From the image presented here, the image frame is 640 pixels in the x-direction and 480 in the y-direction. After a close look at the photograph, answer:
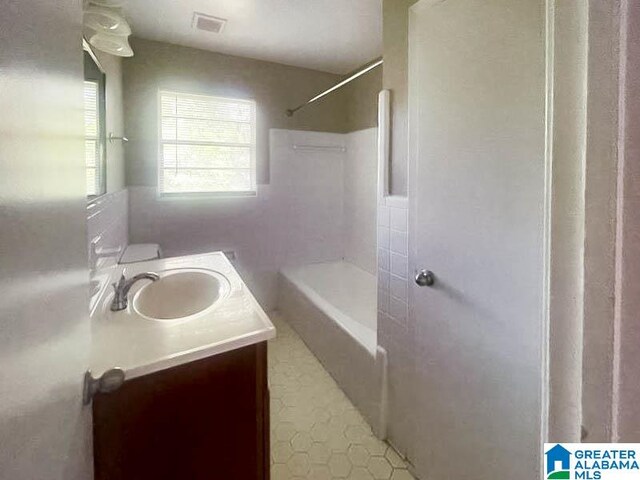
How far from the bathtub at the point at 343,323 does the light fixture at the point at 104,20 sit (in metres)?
1.95

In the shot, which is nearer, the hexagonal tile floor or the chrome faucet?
the chrome faucet

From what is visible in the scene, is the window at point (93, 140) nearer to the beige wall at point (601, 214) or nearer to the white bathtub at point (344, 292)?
the white bathtub at point (344, 292)

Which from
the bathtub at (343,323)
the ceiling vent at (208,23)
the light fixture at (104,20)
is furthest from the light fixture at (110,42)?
the bathtub at (343,323)

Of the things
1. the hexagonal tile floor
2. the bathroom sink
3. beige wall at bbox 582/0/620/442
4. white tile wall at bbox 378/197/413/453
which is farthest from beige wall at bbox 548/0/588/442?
the hexagonal tile floor

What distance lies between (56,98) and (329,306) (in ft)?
7.03

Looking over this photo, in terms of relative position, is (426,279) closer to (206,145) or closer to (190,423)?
(190,423)

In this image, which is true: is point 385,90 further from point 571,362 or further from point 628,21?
point 571,362

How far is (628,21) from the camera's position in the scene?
413 millimetres

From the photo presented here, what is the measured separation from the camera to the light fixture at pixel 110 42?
1.42 m

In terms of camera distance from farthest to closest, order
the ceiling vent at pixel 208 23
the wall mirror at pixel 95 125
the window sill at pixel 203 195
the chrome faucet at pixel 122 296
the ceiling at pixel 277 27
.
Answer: the window sill at pixel 203 195 → the ceiling vent at pixel 208 23 → the ceiling at pixel 277 27 → the wall mirror at pixel 95 125 → the chrome faucet at pixel 122 296

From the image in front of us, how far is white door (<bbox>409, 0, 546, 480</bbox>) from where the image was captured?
37.6 inches

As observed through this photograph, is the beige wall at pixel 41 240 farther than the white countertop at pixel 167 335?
No
